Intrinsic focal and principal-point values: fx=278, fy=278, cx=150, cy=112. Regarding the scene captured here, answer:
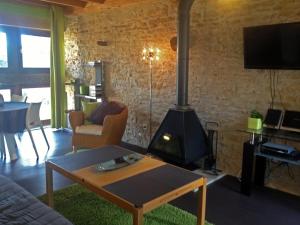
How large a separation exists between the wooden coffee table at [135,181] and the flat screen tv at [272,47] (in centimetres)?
162

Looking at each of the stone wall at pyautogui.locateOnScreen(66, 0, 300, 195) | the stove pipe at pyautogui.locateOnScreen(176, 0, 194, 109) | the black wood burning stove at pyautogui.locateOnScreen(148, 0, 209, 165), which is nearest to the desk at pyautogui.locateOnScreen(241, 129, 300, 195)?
the stone wall at pyautogui.locateOnScreen(66, 0, 300, 195)

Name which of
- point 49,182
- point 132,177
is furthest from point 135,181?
point 49,182

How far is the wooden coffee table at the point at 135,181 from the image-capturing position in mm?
1891

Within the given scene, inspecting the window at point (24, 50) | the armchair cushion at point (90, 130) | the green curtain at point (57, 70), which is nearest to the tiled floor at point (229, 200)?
the armchair cushion at point (90, 130)

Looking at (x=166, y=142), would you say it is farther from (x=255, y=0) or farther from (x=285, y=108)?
(x=255, y=0)

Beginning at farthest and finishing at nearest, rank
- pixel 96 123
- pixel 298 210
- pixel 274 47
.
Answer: pixel 96 123 → pixel 274 47 → pixel 298 210

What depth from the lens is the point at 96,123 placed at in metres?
4.33

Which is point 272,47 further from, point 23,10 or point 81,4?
point 23,10

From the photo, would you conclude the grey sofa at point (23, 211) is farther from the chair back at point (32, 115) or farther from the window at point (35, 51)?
the window at point (35, 51)

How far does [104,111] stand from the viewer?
4336mm

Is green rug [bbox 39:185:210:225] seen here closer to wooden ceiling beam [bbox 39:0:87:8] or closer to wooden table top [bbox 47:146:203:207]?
wooden table top [bbox 47:146:203:207]

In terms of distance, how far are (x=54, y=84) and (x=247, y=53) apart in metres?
3.94

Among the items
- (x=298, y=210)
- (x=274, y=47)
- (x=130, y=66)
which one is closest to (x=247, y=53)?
(x=274, y=47)

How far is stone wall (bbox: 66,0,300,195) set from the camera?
3203mm
